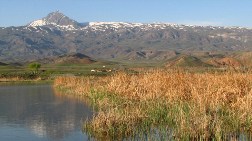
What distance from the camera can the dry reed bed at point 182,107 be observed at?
18734 millimetres

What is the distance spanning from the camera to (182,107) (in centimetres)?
2203

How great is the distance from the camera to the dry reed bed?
61.5 feet

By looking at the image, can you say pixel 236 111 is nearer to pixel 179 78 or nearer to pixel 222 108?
pixel 222 108

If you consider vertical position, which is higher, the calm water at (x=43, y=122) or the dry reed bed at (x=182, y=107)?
the dry reed bed at (x=182, y=107)

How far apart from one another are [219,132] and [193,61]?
424 ft

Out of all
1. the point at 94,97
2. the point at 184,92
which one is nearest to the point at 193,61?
the point at 94,97

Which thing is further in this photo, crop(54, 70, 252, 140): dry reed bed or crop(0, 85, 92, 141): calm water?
crop(0, 85, 92, 141): calm water

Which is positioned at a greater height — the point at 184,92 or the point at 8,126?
the point at 184,92

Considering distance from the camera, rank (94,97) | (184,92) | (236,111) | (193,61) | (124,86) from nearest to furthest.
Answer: (236,111)
(184,92)
(124,86)
(94,97)
(193,61)

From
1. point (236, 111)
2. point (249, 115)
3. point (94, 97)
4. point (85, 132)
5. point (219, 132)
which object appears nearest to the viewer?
point (219, 132)

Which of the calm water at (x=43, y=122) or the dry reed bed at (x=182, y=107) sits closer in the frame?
the dry reed bed at (x=182, y=107)

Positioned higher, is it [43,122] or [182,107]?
[182,107]

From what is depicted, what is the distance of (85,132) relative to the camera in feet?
74.0

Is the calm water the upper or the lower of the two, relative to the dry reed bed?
lower
